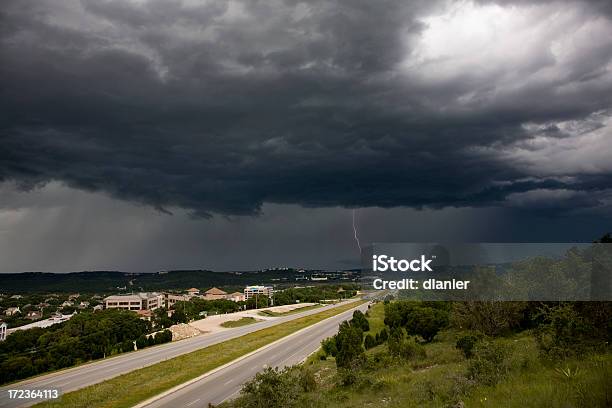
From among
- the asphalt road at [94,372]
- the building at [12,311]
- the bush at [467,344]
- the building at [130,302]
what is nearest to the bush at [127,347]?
the asphalt road at [94,372]

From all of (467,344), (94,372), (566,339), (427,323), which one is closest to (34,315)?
(94,372)

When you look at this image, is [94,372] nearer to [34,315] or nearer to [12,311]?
[34,315]

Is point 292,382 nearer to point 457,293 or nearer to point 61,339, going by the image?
point 457,293

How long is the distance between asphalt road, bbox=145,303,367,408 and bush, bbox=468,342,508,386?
1716cm

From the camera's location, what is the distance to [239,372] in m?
43.0

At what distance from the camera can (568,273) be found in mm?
44875

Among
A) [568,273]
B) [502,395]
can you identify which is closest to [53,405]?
[502,395]

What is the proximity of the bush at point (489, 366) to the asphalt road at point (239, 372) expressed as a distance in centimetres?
1716

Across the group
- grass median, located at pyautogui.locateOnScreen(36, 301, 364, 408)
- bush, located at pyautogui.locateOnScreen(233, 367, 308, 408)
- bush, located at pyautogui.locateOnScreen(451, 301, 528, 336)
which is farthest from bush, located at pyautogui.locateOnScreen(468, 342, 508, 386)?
bush, located at pyautogui.locateOnScreen(451, 301, 528, 336)

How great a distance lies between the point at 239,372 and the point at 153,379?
781 centimetres

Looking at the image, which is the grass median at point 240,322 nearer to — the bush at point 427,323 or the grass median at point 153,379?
the grass median at point 153,379

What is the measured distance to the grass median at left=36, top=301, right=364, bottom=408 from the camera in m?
32.5

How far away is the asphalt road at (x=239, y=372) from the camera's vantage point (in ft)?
105

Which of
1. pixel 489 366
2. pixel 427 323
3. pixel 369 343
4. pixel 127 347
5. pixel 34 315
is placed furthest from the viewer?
pixel 34 315
